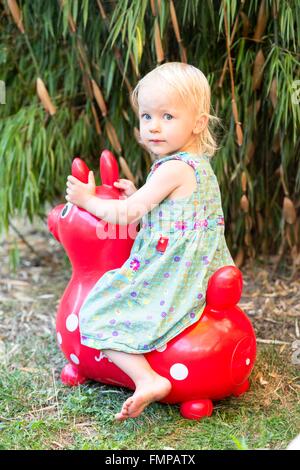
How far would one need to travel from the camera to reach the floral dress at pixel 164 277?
66.1 inches

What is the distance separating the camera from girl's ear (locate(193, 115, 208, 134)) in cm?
171

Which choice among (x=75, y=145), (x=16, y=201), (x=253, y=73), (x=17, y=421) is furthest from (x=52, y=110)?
(x=17, y=421)

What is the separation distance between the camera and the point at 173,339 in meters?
1.69

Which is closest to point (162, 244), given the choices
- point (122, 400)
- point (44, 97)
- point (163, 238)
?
point (163, 238)

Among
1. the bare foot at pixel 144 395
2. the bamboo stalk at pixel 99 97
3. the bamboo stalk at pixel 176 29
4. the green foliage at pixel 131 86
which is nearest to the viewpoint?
the bare foot at pixel 144 395

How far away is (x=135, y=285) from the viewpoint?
1718 mm

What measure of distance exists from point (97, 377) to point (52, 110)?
3.00 feet

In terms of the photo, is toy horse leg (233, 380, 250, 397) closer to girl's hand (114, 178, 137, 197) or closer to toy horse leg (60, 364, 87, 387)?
toy horse leg (60, 364, 87, 387)

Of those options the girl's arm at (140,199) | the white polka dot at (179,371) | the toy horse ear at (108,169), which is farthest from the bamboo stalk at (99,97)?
the white polka dot at (179,371)

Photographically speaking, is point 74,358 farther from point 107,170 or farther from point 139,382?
point 107,170

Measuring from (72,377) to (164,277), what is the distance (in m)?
0.42

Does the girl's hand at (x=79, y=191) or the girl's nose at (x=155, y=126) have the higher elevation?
the girl's nose at (x=155, y=126)

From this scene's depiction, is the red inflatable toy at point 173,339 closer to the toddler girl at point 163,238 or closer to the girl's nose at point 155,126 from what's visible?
the toddler girl at point 163,238

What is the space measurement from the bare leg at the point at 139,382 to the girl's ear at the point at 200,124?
550 mm
